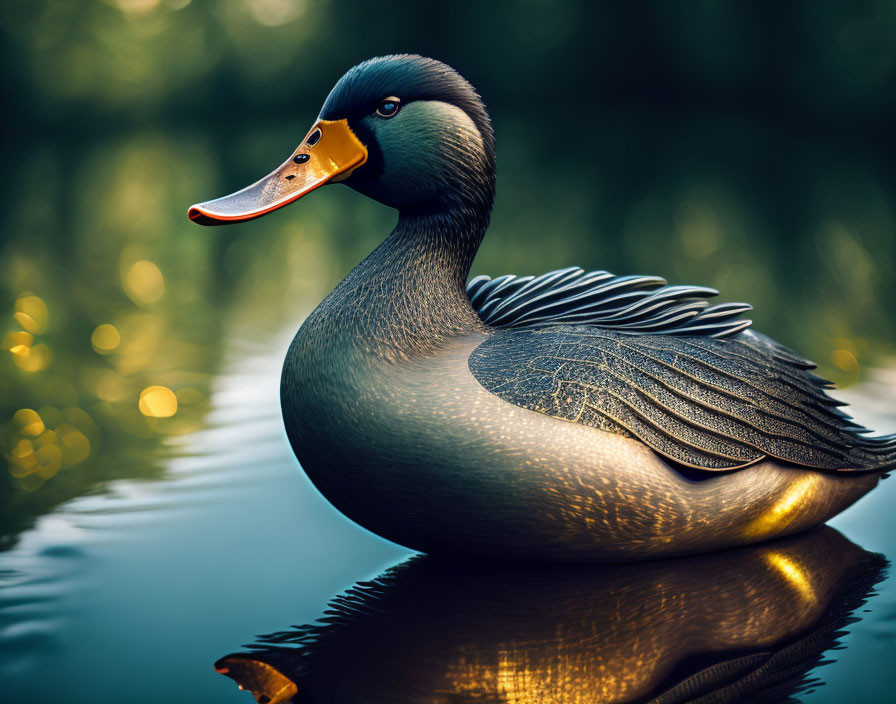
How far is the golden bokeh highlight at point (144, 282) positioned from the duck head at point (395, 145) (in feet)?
6.68

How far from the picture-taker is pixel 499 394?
5.72 ft

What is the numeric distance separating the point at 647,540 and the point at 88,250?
3311 millimetres

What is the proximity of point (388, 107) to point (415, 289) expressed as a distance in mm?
347

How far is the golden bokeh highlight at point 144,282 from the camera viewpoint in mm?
3811

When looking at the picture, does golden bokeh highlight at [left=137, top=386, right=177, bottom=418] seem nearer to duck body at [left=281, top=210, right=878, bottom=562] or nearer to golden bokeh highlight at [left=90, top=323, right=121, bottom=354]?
golden bokeh highlight at [left=90, top=323, right=121, bottom=354]

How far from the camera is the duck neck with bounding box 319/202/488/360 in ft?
6.06

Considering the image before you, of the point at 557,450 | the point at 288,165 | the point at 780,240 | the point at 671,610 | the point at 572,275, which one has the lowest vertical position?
the point at 671,610

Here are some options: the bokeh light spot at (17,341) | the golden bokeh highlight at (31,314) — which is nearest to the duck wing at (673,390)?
the bokeh light spot at (17,341)

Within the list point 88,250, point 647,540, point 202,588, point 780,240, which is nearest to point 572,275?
point 647,540

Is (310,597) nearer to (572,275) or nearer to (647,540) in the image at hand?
(647,540)

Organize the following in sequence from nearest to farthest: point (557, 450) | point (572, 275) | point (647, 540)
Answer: point (557, 450) < point (647, 540) < point (572, 275)

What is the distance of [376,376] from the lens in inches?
69.9

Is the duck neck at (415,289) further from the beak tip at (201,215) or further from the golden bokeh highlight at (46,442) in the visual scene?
the golden bokeh highlight at (46,442)

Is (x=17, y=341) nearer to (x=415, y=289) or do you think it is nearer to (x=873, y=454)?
(x=415, y=289)
